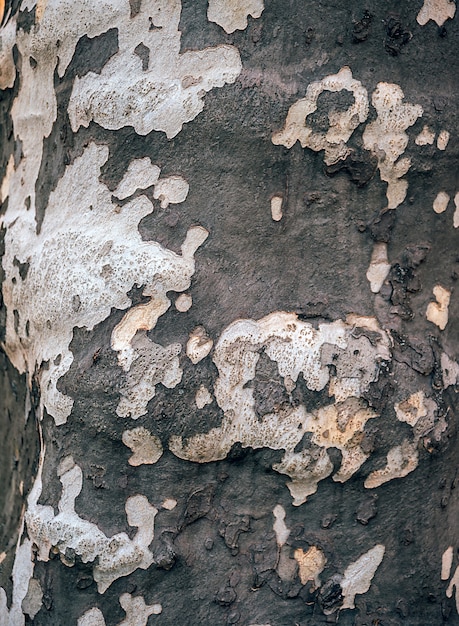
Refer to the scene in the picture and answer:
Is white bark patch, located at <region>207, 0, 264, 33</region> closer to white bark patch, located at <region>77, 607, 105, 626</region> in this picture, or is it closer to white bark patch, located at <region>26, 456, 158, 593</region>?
white bark patch, located at <region>26, 456, 158, 593</region>

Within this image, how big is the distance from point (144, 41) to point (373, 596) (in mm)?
847

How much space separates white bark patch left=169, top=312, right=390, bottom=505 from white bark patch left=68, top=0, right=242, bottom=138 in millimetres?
311

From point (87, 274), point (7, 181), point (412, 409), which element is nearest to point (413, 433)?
point (412, 409)

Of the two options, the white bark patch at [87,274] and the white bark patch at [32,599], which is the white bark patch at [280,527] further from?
the white bark patch at [32,599]

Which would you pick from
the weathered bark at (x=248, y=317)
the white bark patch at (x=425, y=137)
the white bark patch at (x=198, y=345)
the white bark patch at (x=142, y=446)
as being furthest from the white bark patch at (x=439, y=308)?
the white bark patch at (x=142, y=446)

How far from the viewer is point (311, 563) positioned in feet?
3.69

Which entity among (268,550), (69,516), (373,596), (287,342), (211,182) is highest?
(211,182)

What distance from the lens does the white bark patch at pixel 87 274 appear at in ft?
3.55

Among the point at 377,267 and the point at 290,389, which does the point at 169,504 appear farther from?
the point at 377,267

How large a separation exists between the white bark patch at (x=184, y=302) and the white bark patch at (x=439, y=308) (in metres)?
0.34

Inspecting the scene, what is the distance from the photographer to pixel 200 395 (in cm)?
107

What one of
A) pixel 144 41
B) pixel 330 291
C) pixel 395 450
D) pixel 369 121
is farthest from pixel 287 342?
pixel 144 41

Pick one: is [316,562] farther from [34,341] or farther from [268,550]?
[34,341]

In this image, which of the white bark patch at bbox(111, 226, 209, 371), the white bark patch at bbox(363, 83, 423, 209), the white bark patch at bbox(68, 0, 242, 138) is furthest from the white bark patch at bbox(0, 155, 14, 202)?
the white bark patch at bbox(363, 83, 423, 209)
